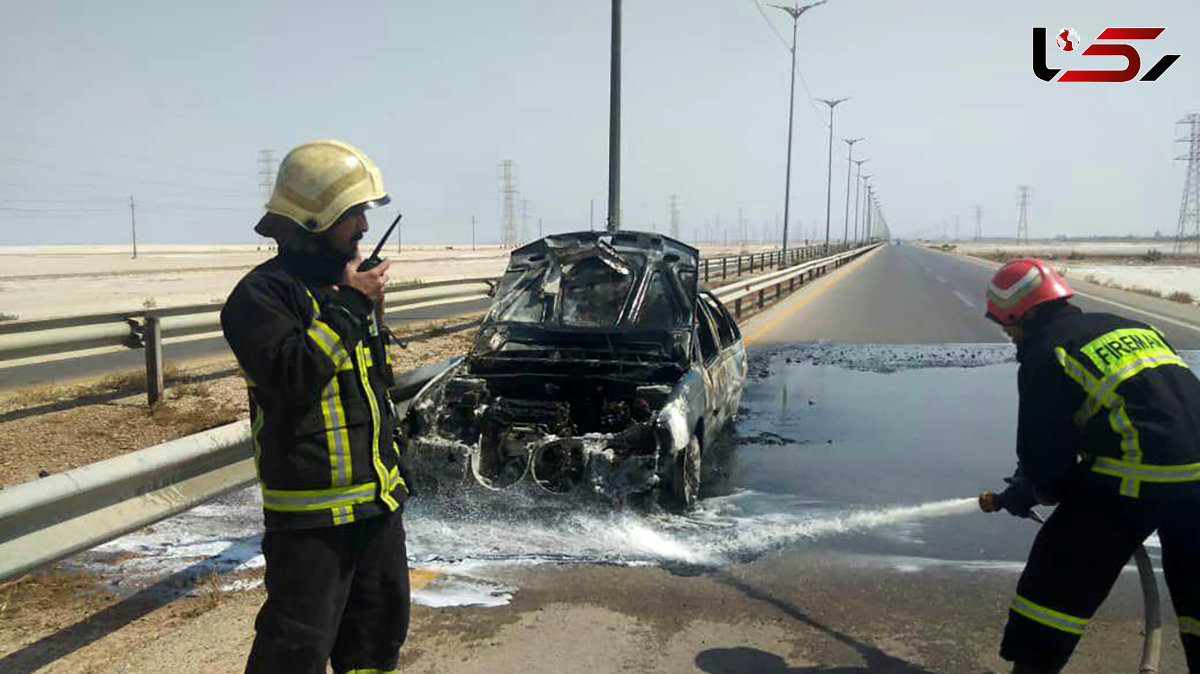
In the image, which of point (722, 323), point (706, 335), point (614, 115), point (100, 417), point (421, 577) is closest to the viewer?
point (421, 577)

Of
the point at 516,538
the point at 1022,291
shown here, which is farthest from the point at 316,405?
the point at 516,538

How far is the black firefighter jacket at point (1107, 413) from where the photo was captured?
2.82 metres

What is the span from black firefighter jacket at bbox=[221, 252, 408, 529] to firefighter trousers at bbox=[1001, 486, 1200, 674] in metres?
2.27

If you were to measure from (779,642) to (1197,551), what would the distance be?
1656mm

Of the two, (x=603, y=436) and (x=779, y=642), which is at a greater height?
(x=603, y=436)

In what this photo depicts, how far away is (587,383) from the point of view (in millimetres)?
6078

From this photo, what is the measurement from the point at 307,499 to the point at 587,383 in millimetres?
3740

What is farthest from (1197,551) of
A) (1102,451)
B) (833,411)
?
(833,411)

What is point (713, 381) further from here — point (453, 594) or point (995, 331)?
point (995, 331)

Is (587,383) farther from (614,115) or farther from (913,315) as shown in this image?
(913,315)

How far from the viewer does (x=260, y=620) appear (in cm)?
244

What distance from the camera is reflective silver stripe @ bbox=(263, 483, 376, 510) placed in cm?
242

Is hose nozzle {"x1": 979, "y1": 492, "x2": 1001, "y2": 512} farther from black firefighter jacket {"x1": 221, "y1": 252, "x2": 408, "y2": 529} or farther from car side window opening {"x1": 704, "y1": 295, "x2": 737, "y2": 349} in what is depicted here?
car side window opening {"x1": 704, "y1": 295, "x2": 737, "y2": 349}

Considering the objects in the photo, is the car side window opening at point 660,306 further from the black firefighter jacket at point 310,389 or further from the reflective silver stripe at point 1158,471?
the black firefighter jacket at point 310,389
